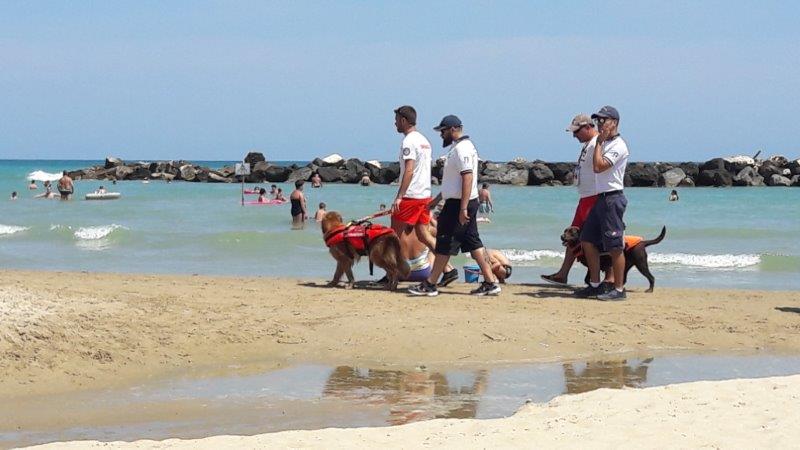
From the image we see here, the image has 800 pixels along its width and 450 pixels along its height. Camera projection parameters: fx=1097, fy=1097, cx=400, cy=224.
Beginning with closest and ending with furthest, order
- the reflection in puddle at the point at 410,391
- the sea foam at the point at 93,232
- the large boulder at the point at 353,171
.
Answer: the reflection in puddle at the point at 410,391 → the sea foam at the point at 93,232 → the large boulder at the point at 353,171

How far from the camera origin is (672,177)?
5500cm

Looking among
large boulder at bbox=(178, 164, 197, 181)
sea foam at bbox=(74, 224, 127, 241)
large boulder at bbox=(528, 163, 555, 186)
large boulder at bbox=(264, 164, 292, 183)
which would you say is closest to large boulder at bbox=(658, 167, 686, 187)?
large boulder at bbox=(528, 163, 555, 186)

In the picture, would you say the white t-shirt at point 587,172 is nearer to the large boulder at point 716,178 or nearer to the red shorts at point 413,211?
the red shorts at point 413,211

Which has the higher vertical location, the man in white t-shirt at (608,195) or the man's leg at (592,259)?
the man in white t-shirt at (608,195)

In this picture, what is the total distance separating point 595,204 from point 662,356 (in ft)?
6.27

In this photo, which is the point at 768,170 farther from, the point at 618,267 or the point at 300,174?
the point at 618,267

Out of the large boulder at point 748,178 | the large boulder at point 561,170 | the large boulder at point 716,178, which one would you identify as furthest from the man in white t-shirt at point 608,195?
the large boulder at point 748,178

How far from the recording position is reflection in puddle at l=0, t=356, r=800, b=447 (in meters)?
6.27

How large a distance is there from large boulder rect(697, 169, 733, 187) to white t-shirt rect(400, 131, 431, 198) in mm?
47072

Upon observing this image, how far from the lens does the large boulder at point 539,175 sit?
5522cm

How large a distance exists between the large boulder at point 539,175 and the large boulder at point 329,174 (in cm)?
1005

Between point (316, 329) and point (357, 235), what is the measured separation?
189 centimetres

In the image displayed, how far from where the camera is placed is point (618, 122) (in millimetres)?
9852

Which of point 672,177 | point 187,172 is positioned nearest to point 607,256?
point 672,177
